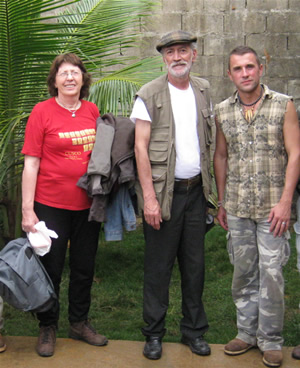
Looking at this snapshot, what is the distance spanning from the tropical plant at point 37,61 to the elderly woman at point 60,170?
907 mm

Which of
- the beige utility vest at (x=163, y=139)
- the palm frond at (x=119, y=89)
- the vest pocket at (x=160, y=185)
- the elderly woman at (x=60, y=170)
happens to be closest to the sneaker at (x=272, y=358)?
the beige utility vest at (x=163, y=139)

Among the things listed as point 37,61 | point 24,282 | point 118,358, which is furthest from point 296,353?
point 37,61

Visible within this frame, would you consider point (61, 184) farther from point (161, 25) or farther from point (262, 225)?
point (161, 25)

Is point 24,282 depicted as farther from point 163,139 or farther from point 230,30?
point 230,30

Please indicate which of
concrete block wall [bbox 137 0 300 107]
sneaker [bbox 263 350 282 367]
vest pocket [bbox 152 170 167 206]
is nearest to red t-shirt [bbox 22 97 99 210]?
vest pocket [bbox 152 170 167 206]

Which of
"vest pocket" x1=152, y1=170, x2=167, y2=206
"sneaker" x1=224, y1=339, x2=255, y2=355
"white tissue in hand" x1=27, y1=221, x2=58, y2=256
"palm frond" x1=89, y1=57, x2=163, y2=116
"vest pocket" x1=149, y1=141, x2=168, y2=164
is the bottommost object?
"sneaker" x1=224, y1=339, x2=255, y2=355

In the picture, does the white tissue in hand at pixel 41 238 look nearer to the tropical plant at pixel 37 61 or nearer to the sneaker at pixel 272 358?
the tropical plant at pixel 37 61

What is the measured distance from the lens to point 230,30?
752 centimetres

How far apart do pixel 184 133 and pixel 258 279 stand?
1.09 meters

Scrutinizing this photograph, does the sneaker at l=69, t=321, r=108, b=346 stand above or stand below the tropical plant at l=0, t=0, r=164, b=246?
below

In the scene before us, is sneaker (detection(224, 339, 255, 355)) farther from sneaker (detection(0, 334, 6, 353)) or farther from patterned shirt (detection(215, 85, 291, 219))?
sneaker (detection(0, 334, 6, 353))

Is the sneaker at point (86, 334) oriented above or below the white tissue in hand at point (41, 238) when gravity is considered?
below

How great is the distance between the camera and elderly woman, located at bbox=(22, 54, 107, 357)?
12.5 ft

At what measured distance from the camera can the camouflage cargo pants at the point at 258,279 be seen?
12.2 ft
